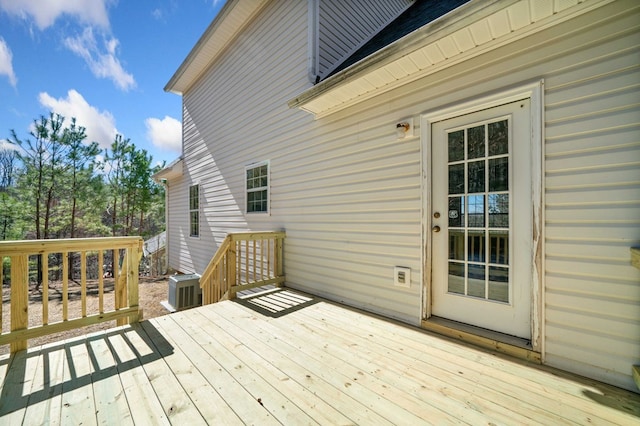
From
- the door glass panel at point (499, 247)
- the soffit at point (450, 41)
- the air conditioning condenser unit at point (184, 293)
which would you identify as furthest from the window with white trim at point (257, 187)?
the door glass panel at point (499, 247)

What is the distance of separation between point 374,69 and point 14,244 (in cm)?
352

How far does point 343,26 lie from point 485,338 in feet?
15.8

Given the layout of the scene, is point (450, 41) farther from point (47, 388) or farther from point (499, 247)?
point (47, 388)

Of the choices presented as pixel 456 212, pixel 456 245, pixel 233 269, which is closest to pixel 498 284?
pixel 456 245

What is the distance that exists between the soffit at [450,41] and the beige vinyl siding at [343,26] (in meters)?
1.39

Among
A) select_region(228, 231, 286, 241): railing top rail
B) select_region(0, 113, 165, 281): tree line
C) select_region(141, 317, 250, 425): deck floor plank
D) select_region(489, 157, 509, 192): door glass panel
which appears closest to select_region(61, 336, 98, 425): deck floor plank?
select_region(141, 317, 250, 425): deck floor plank

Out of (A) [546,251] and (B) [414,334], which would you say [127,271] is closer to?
(B) [414,334]

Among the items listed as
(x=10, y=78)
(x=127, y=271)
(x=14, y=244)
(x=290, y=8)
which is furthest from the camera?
(x=10, y=78)

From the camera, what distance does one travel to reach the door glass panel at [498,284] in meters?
2.10

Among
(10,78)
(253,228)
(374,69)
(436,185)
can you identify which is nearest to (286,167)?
(253,228)

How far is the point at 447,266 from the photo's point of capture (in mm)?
2445

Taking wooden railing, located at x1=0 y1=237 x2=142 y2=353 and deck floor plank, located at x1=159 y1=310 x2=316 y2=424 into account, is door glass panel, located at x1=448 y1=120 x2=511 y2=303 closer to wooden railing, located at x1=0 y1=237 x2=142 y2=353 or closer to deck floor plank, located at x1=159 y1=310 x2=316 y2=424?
deck floor plank, located at x1=159 y1=310 x2=316 y2=424

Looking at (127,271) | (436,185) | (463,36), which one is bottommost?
(127,271)

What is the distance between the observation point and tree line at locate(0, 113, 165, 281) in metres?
8.97
